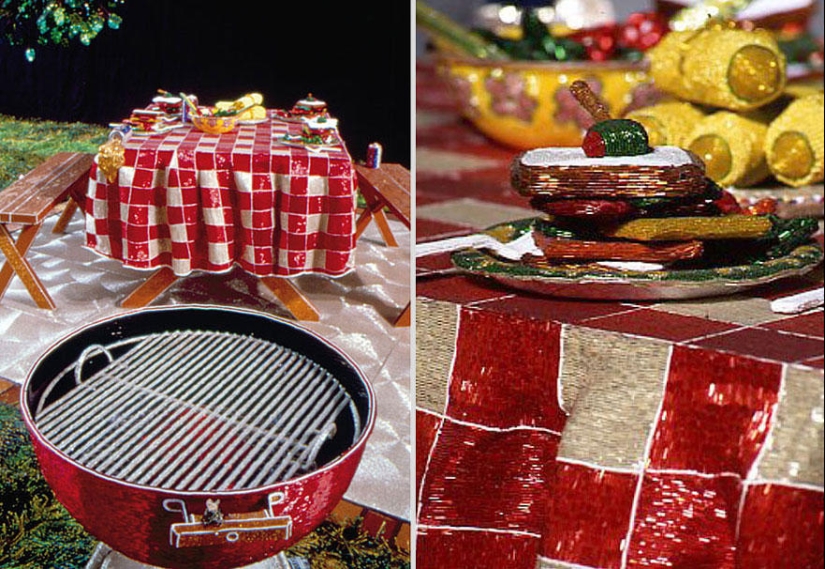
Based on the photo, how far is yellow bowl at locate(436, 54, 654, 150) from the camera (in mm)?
1389

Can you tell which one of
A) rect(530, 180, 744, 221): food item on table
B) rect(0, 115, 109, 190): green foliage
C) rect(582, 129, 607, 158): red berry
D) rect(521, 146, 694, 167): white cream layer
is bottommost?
rect(530, 180, 744, 221): food item on table

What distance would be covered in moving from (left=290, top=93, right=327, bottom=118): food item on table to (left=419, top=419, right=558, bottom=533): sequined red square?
1.28 ft

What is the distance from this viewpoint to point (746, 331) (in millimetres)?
846

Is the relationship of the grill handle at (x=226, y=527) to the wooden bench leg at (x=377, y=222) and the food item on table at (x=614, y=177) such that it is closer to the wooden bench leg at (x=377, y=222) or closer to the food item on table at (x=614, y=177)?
the wooden bench leg at (x=377, y=222)

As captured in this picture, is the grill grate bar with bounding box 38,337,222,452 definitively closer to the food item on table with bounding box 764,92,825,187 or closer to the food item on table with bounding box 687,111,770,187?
the food item on table with bounding box 687,111,770,187

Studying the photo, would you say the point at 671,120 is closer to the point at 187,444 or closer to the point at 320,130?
the point at 320,130

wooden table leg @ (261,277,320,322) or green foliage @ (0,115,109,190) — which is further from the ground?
green foliage @ (0,115,109,190)

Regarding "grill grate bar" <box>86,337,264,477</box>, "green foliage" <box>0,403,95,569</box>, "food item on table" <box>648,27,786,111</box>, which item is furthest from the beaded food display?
"green foliage" <box>0,403,95,569</box>

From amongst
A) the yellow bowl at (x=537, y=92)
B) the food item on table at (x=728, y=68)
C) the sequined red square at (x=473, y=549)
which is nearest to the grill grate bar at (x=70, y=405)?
the sequined red square at (x=473, y=549)

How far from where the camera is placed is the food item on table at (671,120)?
1150mm

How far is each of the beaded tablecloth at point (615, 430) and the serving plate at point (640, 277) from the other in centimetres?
1

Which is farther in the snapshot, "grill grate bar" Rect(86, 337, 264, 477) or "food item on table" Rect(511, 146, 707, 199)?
"grill grate bar" Rect(86, 337, 264, 477)

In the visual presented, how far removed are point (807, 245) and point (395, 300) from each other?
0.46 meters

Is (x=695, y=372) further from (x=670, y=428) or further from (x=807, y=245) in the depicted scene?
(x=807, y=245)
